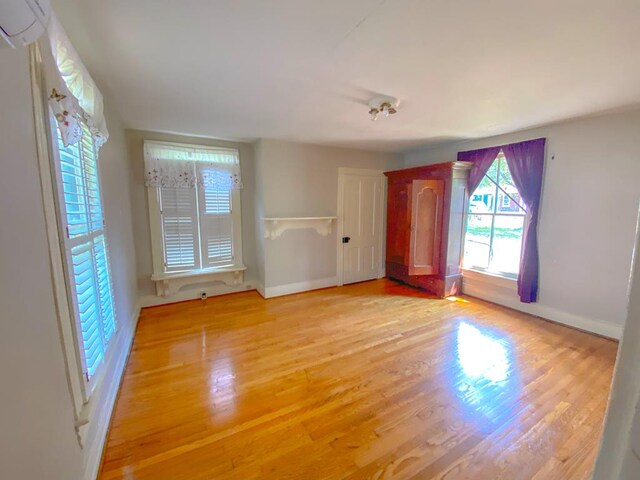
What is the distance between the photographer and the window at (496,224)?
340cm

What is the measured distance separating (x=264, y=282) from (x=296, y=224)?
3.15ft

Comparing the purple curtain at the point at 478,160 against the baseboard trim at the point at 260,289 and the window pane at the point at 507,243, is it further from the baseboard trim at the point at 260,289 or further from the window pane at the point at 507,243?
the baseboard trim at the point at 260,289

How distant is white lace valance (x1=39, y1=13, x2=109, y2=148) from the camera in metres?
1.16

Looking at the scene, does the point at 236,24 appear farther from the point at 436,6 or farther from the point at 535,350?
the point at 535,350

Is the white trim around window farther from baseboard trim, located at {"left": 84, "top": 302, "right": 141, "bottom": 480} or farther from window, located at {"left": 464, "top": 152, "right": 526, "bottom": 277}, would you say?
window, located at {"left": 464, "top": 152, "right": 526, "bottom": 277}

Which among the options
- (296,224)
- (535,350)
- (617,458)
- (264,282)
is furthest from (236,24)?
(535,350)

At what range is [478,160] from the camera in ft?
11.9

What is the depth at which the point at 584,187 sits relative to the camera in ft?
9.13

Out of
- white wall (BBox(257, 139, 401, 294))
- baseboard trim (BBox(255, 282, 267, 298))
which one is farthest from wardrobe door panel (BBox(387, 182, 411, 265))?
baseboard trim (BBox(255, 282, 267, 298))

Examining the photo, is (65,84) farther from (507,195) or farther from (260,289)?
(507,195)

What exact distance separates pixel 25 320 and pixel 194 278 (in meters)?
2.92

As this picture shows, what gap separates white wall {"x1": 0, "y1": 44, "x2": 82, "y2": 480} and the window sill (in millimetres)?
2556

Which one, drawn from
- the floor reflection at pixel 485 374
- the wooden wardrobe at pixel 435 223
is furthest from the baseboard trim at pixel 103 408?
the wooden wardrobe at pixel 435 223

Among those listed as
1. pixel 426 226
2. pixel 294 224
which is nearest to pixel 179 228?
pixel 294 224
